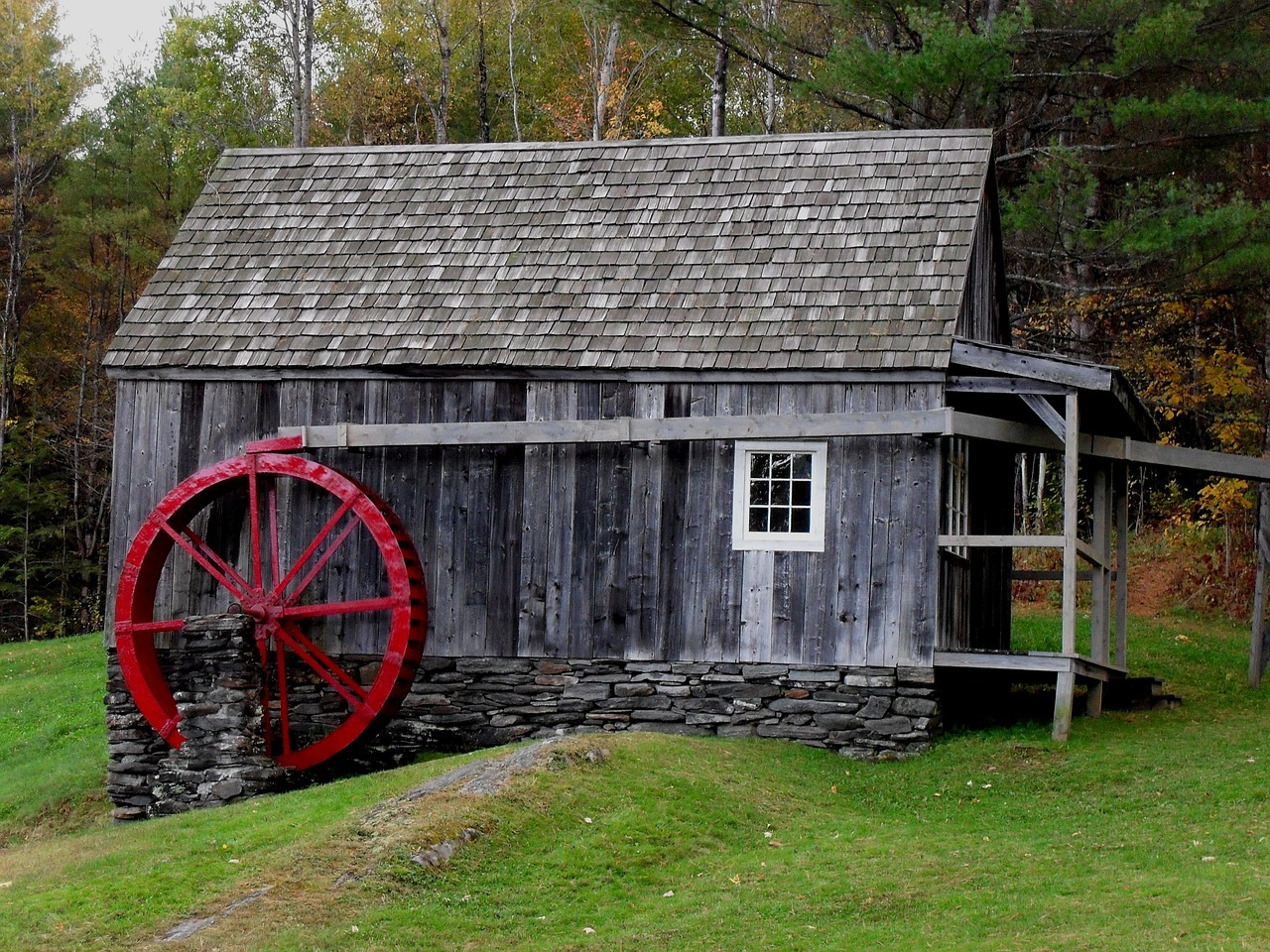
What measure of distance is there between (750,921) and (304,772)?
6409mm

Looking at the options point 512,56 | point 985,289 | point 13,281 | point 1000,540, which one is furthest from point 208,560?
point 512,56

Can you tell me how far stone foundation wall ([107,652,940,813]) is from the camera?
43.6 feet

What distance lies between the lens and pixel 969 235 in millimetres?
14219

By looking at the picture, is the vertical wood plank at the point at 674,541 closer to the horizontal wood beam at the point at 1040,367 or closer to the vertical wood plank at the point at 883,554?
the vertical wood plank at the point at 883,554

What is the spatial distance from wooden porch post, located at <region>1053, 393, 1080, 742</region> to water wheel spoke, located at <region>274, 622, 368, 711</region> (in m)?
6.05


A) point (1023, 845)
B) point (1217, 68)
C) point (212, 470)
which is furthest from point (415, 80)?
point (1023, 845)

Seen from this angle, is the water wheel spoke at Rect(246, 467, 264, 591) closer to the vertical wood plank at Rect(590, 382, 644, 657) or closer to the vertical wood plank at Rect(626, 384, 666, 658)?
the vertical wood plank at Rect(590, 382, 644, 657)

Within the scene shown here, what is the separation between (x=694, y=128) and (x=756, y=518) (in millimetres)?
22752

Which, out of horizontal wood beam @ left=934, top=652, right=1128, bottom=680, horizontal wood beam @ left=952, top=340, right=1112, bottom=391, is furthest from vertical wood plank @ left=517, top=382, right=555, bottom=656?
horizontal wood beam @ left=952, top=340, right=1112, bottom=391

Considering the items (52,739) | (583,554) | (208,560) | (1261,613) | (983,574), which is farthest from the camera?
(52,739)

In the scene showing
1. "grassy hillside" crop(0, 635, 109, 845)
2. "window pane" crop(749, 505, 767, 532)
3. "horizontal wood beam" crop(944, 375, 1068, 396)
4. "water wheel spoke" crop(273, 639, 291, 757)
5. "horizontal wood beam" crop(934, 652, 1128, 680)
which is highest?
"horizontal wood beam" crop(944, 375, 1068, 396)

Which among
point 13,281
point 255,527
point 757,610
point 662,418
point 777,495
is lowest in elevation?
point 757,610

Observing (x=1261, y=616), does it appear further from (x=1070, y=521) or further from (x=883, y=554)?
(x=883, y=554)

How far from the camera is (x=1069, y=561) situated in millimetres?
13055
